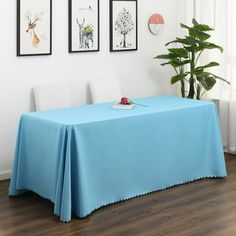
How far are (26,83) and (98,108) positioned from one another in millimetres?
766

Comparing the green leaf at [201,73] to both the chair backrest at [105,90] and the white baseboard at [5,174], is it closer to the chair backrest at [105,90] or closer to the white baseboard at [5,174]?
the chair backrest at [105,90]

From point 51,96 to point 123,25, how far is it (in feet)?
3.81

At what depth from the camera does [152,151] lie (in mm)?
4137

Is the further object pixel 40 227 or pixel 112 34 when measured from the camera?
pixel 112 34

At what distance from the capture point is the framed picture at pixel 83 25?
15.7ft

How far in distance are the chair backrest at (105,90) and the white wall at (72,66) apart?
97 millimetres

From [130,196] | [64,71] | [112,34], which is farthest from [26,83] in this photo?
[130,196]

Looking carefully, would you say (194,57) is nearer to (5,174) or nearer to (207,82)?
(207,82)

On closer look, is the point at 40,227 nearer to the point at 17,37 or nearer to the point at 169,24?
the point at 17,37

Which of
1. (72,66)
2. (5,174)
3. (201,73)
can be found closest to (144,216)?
(5,174)

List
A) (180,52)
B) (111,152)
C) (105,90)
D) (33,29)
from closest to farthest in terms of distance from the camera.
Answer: (111,152) < (33,29) < (105,90) < (180,52)

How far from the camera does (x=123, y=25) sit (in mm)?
5207

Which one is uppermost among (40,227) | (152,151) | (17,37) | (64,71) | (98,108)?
(17,37)

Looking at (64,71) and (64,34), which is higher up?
(64,34)
